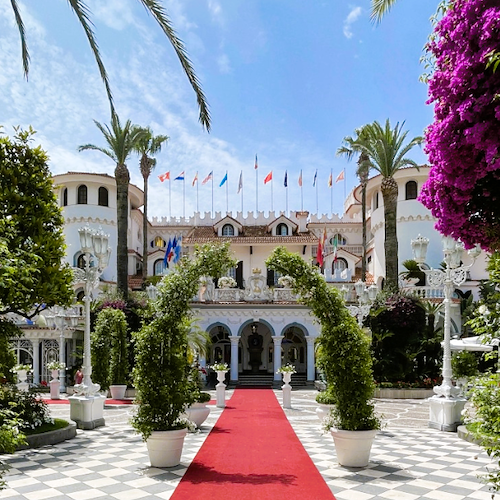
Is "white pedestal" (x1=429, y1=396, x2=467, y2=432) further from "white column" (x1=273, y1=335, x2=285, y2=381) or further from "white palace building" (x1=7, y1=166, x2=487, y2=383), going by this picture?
"white column" (x1=273, y1=335, x2=285, y2=381)

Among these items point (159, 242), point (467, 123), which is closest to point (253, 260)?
point (159, 242)

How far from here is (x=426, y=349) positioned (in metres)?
24.7

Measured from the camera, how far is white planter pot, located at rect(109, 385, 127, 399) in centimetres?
2223

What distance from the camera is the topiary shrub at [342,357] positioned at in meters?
9.12

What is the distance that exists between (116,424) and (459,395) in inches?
375

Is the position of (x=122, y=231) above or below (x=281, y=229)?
below

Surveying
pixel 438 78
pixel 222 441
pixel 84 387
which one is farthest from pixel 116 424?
pixel 438 78

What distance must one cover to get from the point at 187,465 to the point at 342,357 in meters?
3.41

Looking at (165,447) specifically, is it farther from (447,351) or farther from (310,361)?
(310,361)

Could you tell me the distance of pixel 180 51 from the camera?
24.1 feet

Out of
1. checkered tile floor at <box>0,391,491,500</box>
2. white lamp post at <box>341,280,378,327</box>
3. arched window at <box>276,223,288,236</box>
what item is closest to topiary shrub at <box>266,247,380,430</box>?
checkered tile floor at <box>0,391,491,500</box>

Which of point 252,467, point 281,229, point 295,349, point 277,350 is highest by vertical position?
point 281,229

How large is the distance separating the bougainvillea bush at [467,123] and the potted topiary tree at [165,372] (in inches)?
196

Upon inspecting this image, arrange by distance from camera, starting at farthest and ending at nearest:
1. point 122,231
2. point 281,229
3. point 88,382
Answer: point 281,229, point 122,231, point 88,382
